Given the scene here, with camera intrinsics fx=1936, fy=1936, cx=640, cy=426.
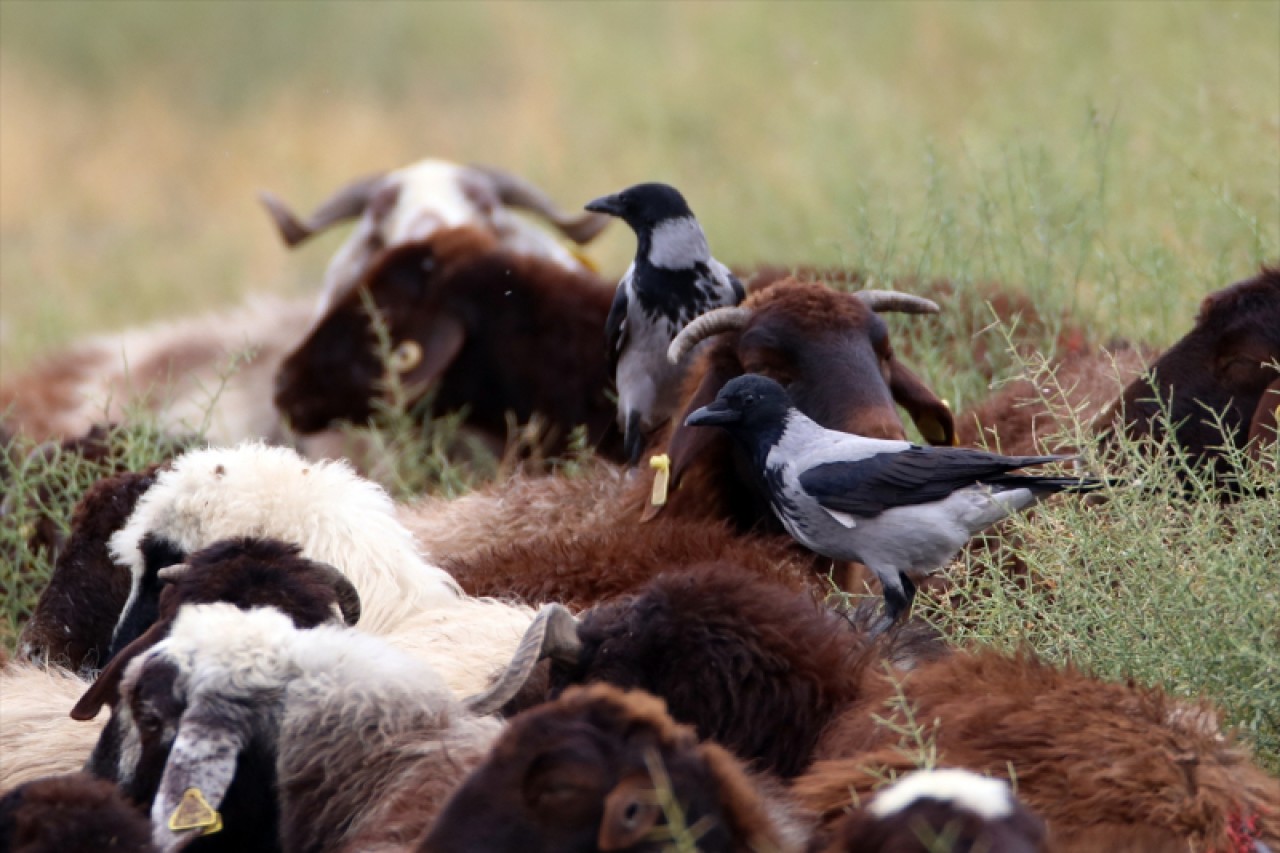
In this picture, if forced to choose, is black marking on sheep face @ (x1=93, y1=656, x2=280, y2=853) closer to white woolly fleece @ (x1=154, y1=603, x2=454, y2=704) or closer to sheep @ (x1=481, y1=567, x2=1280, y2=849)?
white woolly fleece @ (x1=154, y1=603, x2=454, y2=704)

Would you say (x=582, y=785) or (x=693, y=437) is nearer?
(x=582, y=785)

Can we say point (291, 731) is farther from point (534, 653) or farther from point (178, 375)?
point (178, 375)

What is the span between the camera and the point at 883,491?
4547mm

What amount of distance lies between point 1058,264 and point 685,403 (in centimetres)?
336

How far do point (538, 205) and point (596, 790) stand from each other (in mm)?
8358

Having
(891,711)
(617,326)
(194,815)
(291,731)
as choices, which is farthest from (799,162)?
(194,815)

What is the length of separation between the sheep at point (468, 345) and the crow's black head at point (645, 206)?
225 cm

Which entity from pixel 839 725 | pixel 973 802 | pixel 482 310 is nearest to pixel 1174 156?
pixel 482 310

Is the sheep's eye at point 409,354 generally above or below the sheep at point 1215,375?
below

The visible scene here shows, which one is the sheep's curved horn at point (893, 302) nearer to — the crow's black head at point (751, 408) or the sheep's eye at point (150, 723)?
the crow's black head at point (751, 408)

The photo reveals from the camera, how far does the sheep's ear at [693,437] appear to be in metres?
5.42

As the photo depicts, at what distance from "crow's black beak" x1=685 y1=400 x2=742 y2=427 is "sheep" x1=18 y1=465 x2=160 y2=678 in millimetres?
1571

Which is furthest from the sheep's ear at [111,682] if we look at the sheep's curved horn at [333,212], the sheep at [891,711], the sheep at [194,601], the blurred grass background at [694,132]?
the sheep's curved horn at [333,212]

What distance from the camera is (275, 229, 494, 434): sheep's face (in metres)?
8.62
